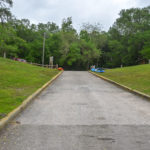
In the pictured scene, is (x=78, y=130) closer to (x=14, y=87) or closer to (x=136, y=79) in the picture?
(x=14, y=87)

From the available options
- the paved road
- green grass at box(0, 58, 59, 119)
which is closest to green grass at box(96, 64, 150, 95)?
the paved road

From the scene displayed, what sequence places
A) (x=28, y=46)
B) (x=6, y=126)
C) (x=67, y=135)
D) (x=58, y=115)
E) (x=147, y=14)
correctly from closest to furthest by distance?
(x=67, y=135)
(x=6, y=126)
(x=58, y=115)
(x=28, y=46)
(x=147, y=14)

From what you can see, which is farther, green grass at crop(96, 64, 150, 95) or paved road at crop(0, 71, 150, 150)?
green grass at crop(96, 64, 150, 95)

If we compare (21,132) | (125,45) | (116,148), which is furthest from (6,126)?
(125,45)

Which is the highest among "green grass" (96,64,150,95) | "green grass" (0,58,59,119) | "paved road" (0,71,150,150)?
"green grass" (96,64,150,95)

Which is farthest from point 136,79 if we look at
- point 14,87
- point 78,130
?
point 78,130

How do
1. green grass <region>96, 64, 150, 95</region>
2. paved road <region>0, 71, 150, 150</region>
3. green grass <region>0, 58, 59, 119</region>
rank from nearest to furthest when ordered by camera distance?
paved road <region>0, 71, 150, 150</region>
green grass <region>0, 58, 59, 119</region>
green grass <region>96, 64, 150, 95</region>

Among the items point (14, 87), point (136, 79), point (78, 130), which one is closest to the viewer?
point (78, 130)

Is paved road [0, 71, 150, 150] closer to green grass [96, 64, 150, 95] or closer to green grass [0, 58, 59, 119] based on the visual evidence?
green grass [0, 58, 59, 119]

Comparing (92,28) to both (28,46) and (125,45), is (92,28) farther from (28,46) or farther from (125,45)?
(28,46)

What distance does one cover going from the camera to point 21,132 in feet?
13.8

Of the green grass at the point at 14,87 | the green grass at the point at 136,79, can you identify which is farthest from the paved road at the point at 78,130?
the green grass at the point at 136,79

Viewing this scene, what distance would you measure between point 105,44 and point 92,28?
730cm

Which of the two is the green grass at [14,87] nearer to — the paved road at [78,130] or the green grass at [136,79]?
the paved road at [78,130]
